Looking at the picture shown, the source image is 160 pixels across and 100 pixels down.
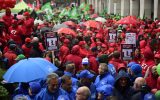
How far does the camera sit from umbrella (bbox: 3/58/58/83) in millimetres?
8820

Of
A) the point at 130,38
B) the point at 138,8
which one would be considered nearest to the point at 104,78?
the point at 130,38

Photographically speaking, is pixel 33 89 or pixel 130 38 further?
pixel 130 38

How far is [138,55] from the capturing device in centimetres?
1271

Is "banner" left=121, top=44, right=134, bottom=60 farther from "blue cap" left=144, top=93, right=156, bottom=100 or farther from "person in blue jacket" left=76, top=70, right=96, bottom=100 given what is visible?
"blue cap" left=144, top=93, right=156, bottom=100

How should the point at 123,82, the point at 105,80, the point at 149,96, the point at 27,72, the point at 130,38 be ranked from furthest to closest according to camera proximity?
1. the point at 130,38
2. the point at 105,80
3. the point at 27,72
4. the point at 123,82
5. the point at 149,96

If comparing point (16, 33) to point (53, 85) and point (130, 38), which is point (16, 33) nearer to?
point (130, 38)

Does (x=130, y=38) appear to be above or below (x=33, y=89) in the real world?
below

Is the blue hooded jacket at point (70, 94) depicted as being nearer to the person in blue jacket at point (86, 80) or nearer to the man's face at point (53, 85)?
the man's face at point (53, 85)

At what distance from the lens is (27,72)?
8.90 metres

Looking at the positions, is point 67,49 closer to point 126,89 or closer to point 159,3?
point 126,89

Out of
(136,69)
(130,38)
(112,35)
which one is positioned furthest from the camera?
(112,35)

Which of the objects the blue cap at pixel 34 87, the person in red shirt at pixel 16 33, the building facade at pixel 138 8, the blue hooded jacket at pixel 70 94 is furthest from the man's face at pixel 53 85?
the building facade at pixel 138 8

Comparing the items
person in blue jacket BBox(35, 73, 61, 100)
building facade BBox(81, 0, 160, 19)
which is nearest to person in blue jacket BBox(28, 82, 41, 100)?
person in blue jacket BBox(35, 73, 61, 100)

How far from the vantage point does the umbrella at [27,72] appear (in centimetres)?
882
